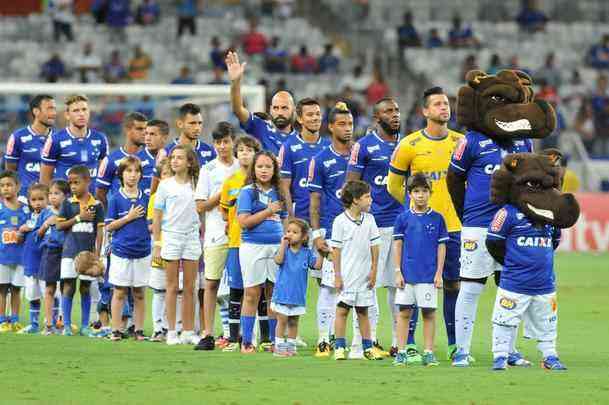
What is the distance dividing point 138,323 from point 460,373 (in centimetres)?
435

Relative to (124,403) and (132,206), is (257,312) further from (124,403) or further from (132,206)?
(124,403)

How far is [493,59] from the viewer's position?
111 feet

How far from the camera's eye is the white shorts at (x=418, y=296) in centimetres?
1170

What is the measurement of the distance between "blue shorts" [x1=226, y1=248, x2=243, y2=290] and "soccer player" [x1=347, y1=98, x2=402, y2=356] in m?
1.29

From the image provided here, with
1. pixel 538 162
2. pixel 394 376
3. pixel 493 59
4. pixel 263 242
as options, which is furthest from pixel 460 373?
pixel 493 59

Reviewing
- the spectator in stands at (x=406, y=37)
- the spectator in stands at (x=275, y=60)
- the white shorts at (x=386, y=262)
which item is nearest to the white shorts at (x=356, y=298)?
the white shorts at (x=386, y=262)

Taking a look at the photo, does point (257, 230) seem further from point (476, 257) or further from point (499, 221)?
point (499, 221)

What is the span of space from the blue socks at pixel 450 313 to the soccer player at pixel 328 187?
1058 millimetres

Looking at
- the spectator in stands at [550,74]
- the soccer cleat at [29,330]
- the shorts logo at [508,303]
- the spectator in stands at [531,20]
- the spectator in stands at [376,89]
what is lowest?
the soccer cleat at [29,330]

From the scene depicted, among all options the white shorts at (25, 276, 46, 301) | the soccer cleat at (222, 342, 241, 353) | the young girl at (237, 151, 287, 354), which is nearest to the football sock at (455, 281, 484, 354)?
the young girl at (237, 151, 287, 354)

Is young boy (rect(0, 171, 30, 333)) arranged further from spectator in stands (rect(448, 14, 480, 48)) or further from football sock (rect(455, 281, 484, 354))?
spectator in stands (rect(448, 14, 480, 48))

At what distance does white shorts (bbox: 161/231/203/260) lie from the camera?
13414 millimetres

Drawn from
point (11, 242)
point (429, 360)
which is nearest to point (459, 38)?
point (11, 242)

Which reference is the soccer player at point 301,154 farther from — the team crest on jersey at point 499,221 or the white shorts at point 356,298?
the team crest on jersey at point 499,221
